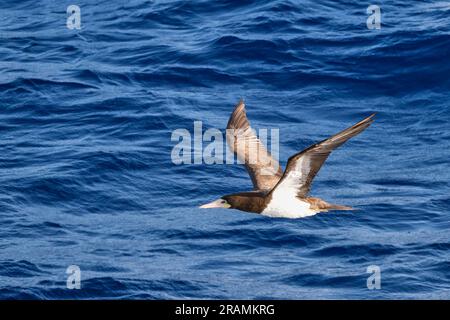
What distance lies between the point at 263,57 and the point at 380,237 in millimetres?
6783

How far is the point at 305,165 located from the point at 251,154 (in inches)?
82.0

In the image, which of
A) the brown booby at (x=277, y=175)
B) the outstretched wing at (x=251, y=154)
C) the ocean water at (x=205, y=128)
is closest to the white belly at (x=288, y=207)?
the brown booby at (x=277, y=175)

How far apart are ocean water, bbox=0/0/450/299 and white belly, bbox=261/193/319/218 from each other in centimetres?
444

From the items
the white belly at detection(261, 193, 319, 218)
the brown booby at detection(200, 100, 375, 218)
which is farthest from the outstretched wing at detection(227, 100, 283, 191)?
the white belly at detection(261, 193, 319, 218)

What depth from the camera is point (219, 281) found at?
21.3 m

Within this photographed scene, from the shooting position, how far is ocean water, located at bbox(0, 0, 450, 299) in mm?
21672

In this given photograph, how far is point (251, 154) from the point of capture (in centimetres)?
1792

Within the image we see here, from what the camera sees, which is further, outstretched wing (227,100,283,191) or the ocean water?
the ocean water

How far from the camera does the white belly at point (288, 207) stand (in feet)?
54.0

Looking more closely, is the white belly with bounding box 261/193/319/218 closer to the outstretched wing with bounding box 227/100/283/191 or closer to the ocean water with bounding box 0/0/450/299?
the outstretched wing with bounding box 227/100/283/191

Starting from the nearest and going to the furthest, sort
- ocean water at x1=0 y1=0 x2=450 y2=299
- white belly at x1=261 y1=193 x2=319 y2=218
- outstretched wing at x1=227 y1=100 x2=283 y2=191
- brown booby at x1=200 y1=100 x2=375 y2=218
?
1. brown booby at x1=200 y1=100 x2=375 y2=218
2. white belly at x1=261 y1=193 x2=319 y2=218
3. outstretched wing at x1=227 y1=100 x2=283 y2=191
4. ocean water at x1=0 y1=0 x2=450 y2=299

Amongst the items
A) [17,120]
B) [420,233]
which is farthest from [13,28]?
[420,233]

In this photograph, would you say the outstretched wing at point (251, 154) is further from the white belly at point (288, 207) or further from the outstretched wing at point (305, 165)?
the outstretched wing at point (305, 165)
